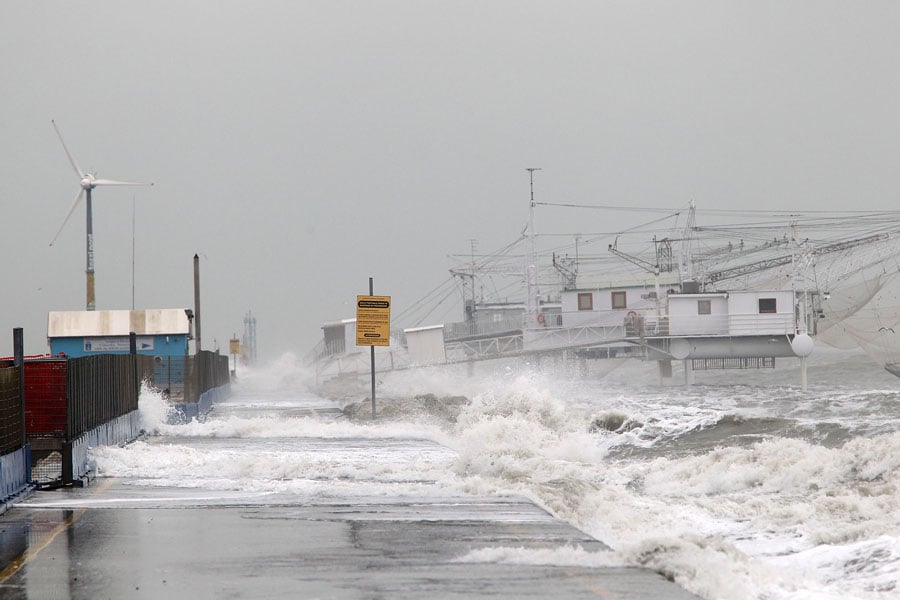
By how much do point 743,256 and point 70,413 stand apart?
82.3 meters

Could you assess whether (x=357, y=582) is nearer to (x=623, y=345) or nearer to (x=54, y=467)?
(x=54, y=467)

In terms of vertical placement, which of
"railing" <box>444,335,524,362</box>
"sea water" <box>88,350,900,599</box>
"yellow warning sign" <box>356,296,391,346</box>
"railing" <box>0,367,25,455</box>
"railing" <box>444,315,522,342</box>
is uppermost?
"railing" <box>444,315,522,342</box>

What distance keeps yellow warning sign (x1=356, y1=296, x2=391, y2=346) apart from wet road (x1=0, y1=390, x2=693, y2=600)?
16.6m

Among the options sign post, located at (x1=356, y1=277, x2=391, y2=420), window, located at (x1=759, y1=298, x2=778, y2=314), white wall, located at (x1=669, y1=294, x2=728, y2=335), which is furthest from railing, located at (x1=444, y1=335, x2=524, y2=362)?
sign post, located at (x1=356, y1=277, x2=391, y2=420)

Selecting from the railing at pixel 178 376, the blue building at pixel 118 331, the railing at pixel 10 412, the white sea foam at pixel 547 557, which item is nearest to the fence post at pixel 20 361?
the railing at pixel 10 412

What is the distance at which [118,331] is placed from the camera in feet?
189

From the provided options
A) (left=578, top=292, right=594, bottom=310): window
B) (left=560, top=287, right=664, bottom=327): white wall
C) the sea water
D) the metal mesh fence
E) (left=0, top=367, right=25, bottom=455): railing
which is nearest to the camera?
the sea water

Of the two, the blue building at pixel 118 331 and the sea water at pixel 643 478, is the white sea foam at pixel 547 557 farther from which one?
the blue building at pixel 118 331

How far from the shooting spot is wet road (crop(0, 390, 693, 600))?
946 centimetres

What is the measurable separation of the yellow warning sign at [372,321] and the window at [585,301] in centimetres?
5098

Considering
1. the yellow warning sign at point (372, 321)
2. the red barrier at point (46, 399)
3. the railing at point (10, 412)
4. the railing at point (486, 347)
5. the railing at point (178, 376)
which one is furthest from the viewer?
the railing at point (486, 347)

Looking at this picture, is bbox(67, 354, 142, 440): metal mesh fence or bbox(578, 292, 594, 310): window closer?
bbox(67, 354, 142, 440): metal mesh fence

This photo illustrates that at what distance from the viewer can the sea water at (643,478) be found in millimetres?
10633

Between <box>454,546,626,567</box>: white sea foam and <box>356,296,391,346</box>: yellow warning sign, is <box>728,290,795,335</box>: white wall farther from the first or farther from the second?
<box>454,546,626,567</box>: white sea foam
